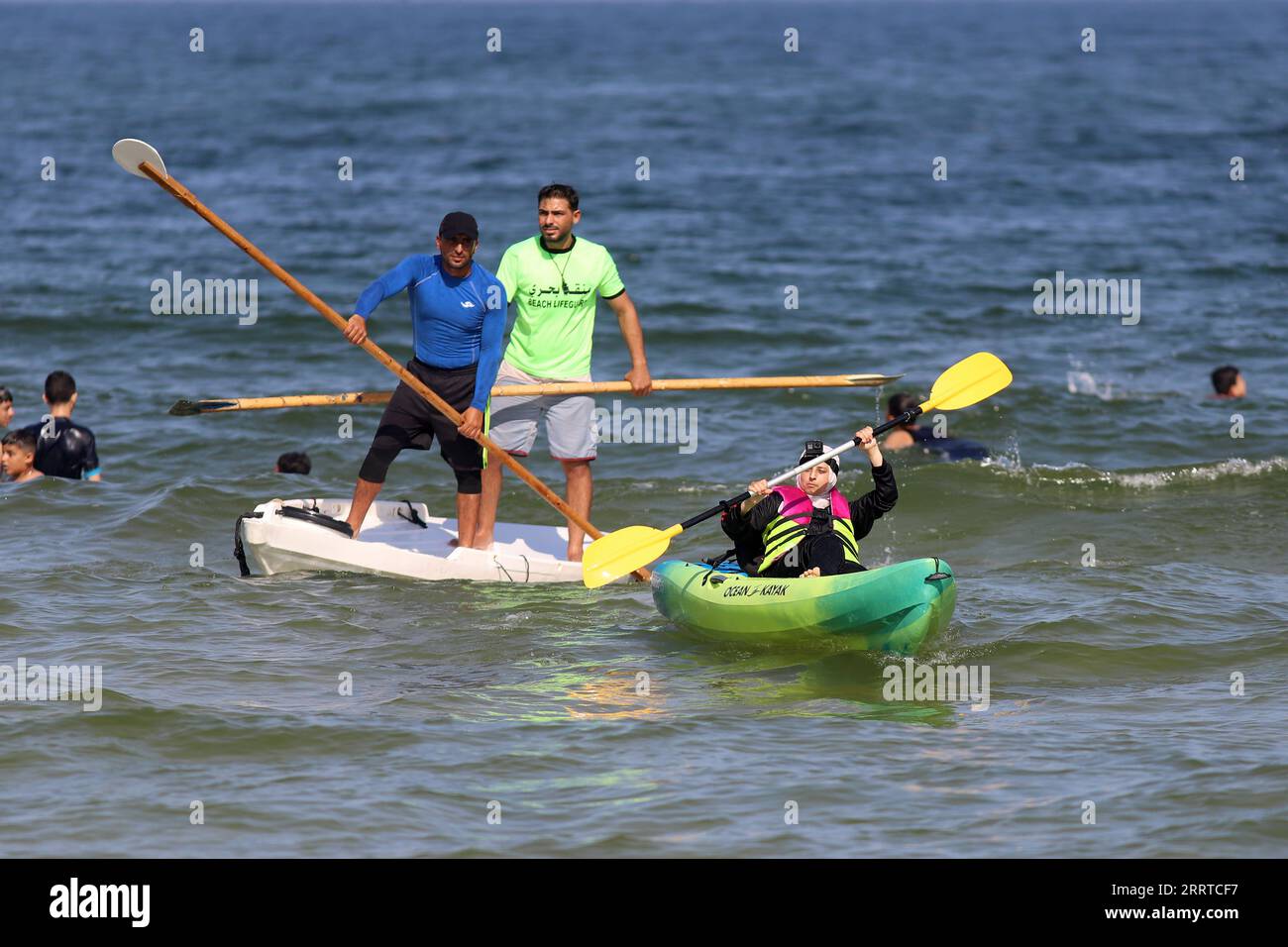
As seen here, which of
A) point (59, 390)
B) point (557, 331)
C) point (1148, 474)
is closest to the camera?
point (557, 331)

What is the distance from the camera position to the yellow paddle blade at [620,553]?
996cm

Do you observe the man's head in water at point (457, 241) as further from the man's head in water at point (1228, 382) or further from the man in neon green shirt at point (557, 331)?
the man's head in water at point (1228, 382)

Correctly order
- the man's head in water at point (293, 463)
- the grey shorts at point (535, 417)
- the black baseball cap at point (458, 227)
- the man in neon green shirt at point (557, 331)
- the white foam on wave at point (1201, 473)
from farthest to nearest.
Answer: the white foam on wave at point (1201, 473) → the man's head in water at point (293, 463) → the grey shorts at point (535, 417) → the man in neon green shirt at point (557, 331) → the black baseball cap at point (458, 227)

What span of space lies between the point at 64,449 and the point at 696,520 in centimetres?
605

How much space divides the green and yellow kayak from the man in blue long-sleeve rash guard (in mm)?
1826

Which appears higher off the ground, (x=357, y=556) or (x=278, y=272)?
(x=278, y=272)

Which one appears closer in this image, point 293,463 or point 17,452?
point 17,452

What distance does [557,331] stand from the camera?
10.4 meters

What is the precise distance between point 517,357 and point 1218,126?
33164 mm

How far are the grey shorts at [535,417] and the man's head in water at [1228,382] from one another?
27.5 ft

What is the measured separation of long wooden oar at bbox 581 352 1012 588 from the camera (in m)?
9.82

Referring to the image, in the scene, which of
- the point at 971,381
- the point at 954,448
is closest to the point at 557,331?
the point at 971,381

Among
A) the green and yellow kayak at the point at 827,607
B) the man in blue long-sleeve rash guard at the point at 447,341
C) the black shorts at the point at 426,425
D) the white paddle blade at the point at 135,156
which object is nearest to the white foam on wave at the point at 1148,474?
the green and yellow kayak at the point at 827,607

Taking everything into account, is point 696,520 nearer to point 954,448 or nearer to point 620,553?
point 620,553
